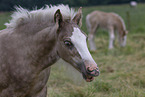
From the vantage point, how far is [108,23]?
9.80 metres

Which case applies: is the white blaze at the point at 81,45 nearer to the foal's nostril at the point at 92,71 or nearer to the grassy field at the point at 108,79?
the foal's nostril at the point at 92,71

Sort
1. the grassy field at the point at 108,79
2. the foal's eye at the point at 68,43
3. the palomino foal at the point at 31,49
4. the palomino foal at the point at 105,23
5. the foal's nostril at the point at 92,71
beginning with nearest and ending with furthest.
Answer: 1. the foal's nostril at the point at 92,71
2. the foal's eye at the point at 68,43
3. the palomino foal at the point at 31,49
4. the grassy field at the point at 108,79
5. the palomino foal at the point at 105,23

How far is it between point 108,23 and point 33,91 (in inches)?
319

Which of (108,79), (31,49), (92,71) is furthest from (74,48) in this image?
(108,79)

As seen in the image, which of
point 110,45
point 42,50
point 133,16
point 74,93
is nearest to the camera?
point 42,50

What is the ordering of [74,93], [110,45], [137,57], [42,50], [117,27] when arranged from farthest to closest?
[117,27]
[110,45]
[137,57]
[74,93]
[42,50]

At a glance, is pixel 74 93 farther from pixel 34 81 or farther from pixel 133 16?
pixel 133 16

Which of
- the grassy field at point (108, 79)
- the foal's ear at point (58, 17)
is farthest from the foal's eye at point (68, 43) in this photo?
the grassy field at point (108, 79)

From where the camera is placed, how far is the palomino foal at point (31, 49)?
2.05 meters

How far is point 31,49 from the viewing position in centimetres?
217

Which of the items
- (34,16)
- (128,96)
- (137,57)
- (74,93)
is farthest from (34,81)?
(137,57)

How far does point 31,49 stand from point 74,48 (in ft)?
1.80

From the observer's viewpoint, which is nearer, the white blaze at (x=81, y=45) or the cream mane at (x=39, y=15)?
the white blaze at (x=81, y=45)

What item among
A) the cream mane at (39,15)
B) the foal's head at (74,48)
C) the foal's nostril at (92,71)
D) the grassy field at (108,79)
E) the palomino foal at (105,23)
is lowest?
the palomino foal at (105,23)
